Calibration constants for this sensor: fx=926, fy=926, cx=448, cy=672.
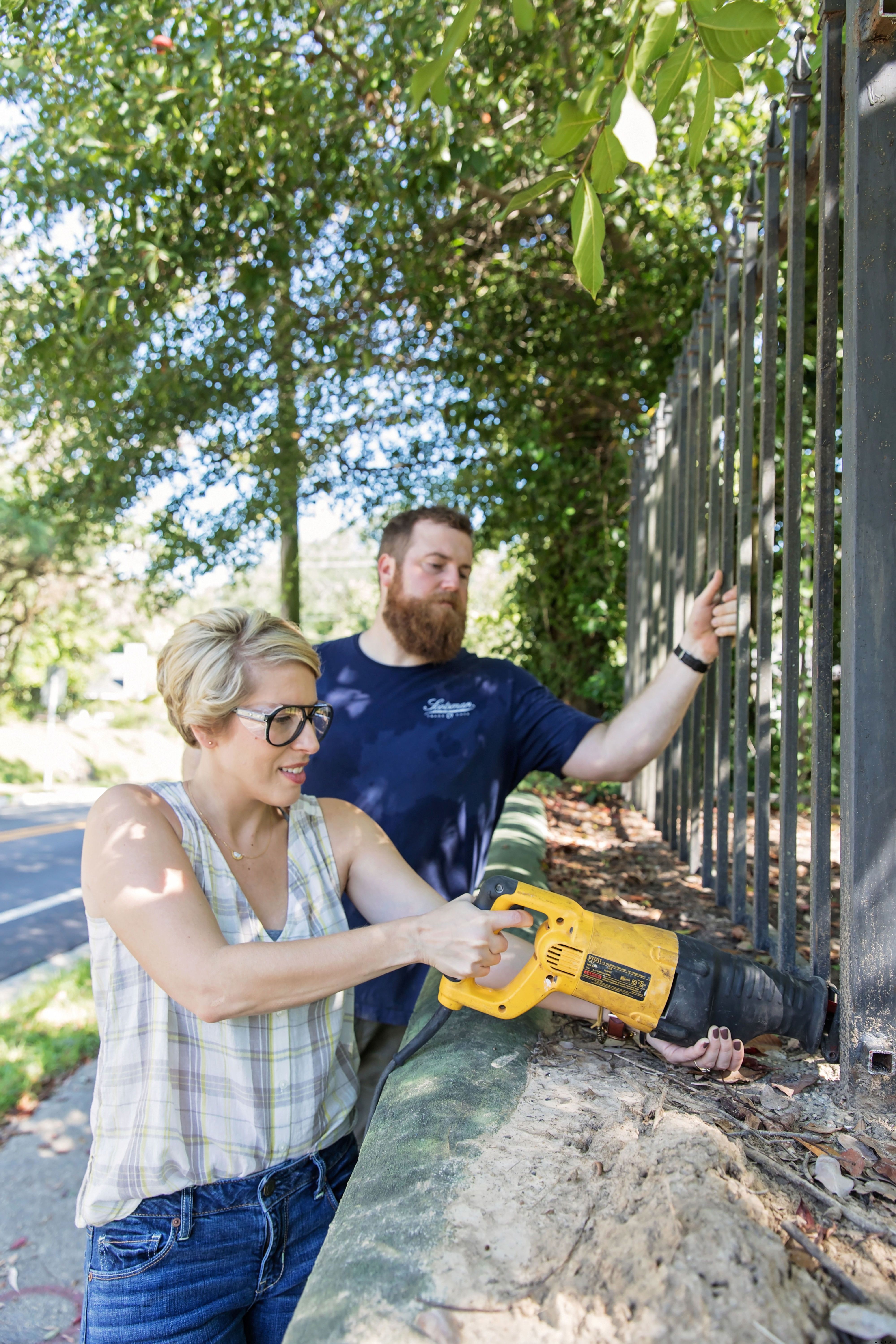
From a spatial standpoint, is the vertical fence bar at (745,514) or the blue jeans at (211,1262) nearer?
the blue jeans at (211,1262)

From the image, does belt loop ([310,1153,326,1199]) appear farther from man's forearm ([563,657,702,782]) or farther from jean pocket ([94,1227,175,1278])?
man's forearm ([563,657,702,782])

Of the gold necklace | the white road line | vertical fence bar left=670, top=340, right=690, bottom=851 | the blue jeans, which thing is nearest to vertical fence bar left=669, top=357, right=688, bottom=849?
vertical fence bar left=670, top=340, right=690, bottom=851

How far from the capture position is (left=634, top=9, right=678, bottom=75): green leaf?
1.89 meters

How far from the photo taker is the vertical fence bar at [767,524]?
95.4 inches

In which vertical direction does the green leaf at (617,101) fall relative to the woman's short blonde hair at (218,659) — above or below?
above

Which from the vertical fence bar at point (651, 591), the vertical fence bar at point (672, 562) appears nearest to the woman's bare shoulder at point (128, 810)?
the vertical fence bar at point (672, 562)

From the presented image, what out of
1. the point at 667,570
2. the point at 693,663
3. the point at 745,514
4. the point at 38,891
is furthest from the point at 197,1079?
the point at 38,891

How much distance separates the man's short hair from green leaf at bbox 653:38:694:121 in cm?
146

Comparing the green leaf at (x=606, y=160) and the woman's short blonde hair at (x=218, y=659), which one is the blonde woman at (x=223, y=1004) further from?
the green leaf at (x=606, y=160)

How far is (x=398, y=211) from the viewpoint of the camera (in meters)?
6.20

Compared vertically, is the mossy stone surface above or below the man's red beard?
below

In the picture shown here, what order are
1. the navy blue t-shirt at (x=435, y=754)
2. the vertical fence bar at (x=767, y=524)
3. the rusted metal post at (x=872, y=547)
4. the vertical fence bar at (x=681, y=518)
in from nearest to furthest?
the rusted metal post at (x=872, y=547) < the vertical fence bar at (x=767, y=524) < the navy blue t-shirt at (x=435, y=754) < the vertical fence bar at (x=681, y=518)

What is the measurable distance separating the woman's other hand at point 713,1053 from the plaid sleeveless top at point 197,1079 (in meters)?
0.78

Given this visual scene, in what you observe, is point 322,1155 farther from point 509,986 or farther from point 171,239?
point 171,239
